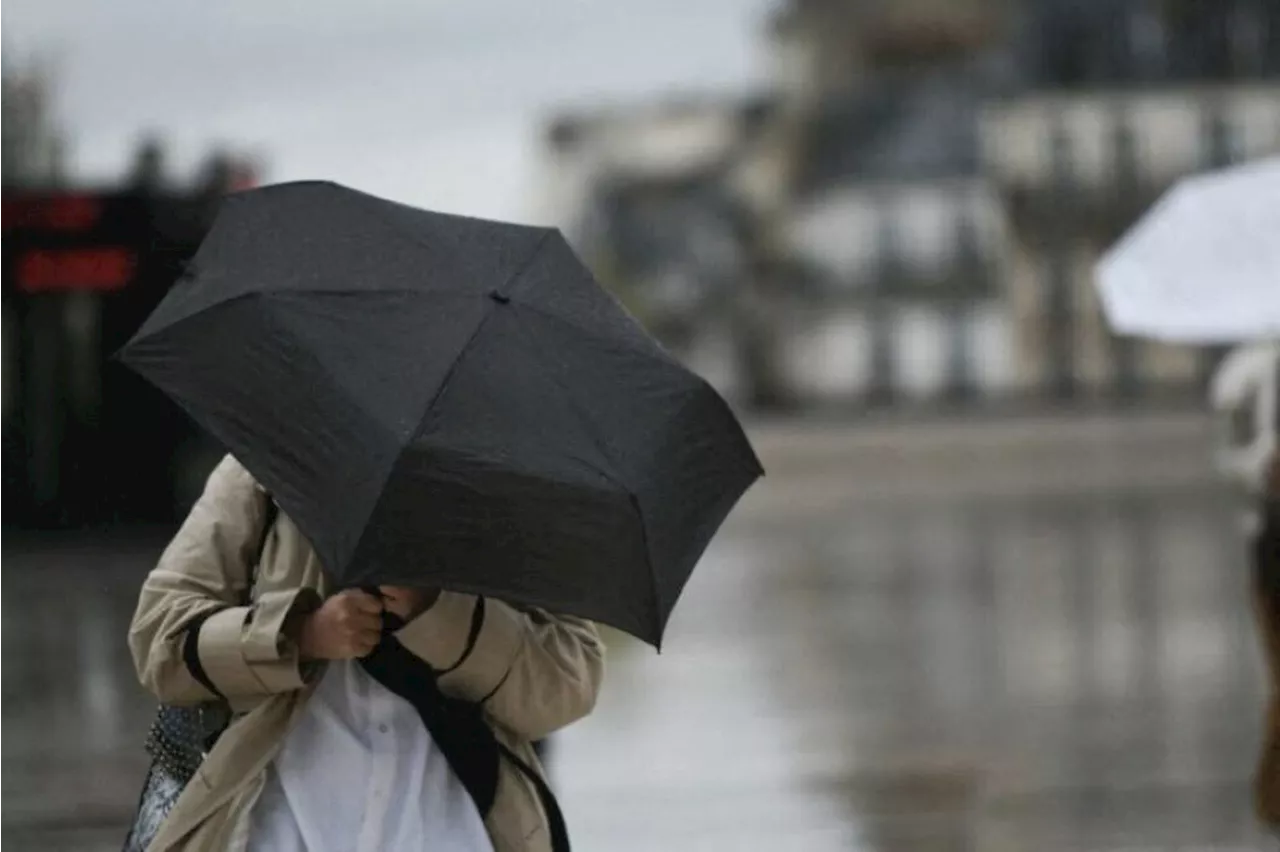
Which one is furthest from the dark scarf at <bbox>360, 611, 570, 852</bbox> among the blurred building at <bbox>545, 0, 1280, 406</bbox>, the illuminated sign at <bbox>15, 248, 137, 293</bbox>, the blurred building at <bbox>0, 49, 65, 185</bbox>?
the blurred building at <bbox>545, 0, 1280, 406</bbox>

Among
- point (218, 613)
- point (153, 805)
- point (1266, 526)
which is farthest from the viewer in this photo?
point (1266, 526)

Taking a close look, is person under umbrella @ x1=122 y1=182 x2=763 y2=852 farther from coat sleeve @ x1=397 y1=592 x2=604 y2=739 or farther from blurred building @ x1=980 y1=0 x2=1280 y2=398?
blurred building @ x1=980 y1=0 x2=1280 y2=398

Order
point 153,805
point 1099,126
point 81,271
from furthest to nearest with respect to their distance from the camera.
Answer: point 1099,126 → point 81,271 → point 153,805

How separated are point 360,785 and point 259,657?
233 mm

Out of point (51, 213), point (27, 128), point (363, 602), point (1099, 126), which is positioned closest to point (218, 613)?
point (363, 602)

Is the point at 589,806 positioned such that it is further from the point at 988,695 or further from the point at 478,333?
the point at 478,333

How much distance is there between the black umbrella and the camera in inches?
116

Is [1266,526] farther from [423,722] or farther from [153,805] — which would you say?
[153,805]

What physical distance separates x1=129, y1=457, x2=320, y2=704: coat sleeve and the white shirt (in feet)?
0.33

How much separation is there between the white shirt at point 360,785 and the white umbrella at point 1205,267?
3340mm

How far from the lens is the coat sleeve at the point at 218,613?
3090 millimetres

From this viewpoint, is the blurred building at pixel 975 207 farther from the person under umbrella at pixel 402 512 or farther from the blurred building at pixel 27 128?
the person under umbrella at pixel 402 512

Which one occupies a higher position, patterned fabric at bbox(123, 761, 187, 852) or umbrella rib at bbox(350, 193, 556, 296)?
umbrella rib at bbox(350, 193, 556, 296)

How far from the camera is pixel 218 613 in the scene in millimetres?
3143
